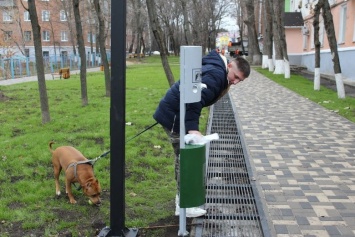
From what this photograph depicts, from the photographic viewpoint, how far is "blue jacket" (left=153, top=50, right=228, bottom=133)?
12.9 ft

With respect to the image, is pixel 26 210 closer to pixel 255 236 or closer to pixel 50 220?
pixel 50 220

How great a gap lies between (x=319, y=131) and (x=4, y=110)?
8.03 m

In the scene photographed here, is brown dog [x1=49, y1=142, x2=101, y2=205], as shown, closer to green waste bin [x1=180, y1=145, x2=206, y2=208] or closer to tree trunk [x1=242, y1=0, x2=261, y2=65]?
green waste bin [x1=180, y1=145, x2=206, y2=208]

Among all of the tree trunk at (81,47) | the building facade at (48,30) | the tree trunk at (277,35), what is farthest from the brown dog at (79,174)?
the building facade at (48,30)

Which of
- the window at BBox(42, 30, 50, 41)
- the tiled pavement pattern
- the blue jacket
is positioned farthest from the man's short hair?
the window at BBox(42, 30, 50, 41)

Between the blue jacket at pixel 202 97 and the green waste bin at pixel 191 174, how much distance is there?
273 millimetres

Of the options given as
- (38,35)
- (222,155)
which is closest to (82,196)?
(222,155)

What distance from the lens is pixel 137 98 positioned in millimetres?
13617

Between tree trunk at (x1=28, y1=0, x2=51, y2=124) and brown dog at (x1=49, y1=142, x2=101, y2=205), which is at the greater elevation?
tree trunk at (x1=28, y1=0, x2=51, y2=124)

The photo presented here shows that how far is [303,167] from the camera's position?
6.16m

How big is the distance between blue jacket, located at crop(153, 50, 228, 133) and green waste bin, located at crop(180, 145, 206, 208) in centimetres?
27

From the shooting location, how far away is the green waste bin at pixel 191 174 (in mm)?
3746

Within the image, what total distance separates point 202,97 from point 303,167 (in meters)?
2.90

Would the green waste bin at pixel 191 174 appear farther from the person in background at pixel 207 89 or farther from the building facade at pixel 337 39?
the building facade at pixel 337 39
